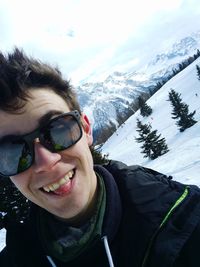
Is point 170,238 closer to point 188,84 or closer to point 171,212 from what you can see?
point 171,212

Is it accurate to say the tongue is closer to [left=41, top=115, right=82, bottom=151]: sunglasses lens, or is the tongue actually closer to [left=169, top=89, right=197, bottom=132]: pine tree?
[left=41, top=115, right=82, bottom=151]: sunglasses lens

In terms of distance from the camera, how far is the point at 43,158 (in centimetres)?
274

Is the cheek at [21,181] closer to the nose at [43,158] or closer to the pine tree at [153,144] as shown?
the nose at [43,158]

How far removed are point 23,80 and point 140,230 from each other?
5.34ft

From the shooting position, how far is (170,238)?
2.31 metres

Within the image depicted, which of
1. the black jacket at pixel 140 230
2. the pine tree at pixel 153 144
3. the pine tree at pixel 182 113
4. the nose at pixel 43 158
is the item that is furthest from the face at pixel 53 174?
the pine tree at pixel 182 113

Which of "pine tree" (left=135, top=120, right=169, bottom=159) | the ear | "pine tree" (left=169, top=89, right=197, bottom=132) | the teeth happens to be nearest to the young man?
the teeth

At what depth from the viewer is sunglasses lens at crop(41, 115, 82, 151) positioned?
9.22 ft

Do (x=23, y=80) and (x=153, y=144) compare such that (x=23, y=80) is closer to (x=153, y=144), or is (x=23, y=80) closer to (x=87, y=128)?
(x=87, y=128)

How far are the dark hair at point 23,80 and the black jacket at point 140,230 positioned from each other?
0.99 metres

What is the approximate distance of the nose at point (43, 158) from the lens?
272 centimetres

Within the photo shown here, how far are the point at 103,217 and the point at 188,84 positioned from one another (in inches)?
3414

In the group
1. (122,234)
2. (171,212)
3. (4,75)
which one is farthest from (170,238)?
(4,75)

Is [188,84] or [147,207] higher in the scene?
[147,207]
